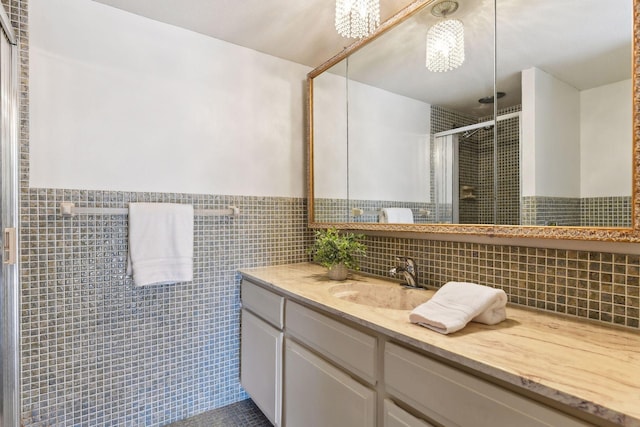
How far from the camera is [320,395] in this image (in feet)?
4.03

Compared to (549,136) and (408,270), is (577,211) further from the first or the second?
(408,270)

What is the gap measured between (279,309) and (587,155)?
1.28 m

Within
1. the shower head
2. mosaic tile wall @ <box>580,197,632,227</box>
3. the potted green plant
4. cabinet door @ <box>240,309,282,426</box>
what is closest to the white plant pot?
the potted green plant

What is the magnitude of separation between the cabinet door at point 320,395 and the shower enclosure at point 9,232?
1.10 metres

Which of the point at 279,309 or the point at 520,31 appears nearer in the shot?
the point at 520,31

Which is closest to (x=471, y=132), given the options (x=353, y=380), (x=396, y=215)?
(x=396, y=215)

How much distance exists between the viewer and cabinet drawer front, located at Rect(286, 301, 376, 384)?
1022mm

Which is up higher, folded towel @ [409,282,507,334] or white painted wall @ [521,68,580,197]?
white painted wall @ [521,68,580,197]

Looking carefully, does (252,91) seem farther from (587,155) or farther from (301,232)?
(587,155)

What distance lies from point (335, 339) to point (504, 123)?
972mm

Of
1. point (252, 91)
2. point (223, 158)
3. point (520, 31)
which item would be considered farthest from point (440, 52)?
point (223, 158)

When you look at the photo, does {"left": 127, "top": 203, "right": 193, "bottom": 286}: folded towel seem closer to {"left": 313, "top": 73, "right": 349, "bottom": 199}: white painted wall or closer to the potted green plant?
the potted green plant

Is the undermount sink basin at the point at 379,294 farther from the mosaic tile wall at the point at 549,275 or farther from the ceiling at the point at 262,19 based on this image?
the ceiling at the point at 262,19

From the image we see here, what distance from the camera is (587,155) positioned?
3.07 feet
